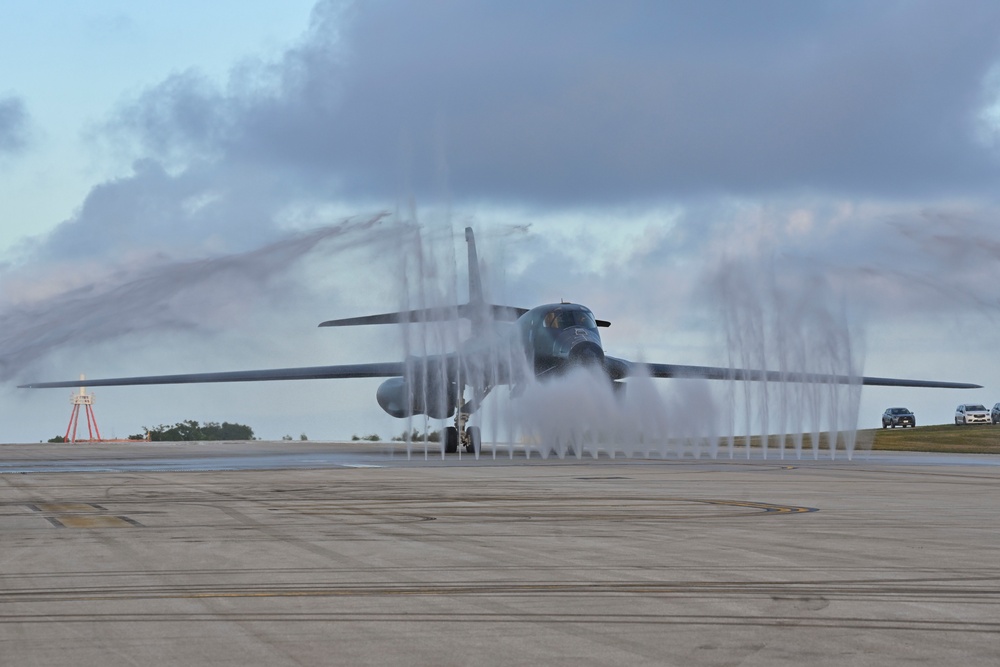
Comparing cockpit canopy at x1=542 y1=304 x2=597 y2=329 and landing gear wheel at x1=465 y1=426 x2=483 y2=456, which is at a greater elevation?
cockpit canopy at x1=542 y1=304 x2=597 y2=329

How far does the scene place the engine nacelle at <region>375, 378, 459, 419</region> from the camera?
5288cm

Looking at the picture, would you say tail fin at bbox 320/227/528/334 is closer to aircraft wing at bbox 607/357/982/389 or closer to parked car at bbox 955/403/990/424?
aircraft wing at bbox 607/357/982/389

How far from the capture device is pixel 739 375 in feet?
159

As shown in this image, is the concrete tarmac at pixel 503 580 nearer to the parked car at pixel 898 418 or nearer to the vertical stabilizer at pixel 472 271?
the vertical stabilizer at pixel 472 271

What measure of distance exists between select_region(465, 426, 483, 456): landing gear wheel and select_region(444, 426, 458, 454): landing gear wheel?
1.92 feet

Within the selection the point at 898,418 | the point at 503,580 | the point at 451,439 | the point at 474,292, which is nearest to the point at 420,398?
the point at 451,439

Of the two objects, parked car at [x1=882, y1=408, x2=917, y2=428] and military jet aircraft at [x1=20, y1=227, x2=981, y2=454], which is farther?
parked car at [x1=882, y1=408, x2=917, y2=428]

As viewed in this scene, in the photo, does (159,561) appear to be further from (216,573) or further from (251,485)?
(251,485)

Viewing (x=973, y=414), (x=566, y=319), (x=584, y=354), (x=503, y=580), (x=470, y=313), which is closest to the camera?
(x=503, y=580)

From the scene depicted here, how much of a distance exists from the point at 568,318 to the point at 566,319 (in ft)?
0.32

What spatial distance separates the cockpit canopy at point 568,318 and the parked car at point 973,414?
2220 inches

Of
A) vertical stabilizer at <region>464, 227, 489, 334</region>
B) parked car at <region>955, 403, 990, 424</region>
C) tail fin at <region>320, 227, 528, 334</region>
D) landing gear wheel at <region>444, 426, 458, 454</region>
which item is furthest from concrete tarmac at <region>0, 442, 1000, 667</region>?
parked car at <region>955, 403, 990, 424</region>

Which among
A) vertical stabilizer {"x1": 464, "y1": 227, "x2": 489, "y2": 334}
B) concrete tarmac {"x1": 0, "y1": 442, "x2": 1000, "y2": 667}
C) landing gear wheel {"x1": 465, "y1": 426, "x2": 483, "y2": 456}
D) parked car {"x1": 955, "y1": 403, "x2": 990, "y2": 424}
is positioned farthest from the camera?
parked car {"x1": 955, "y1": 403, "x2": 990, "y2": 424}

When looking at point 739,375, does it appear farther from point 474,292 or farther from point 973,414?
point 973,414
